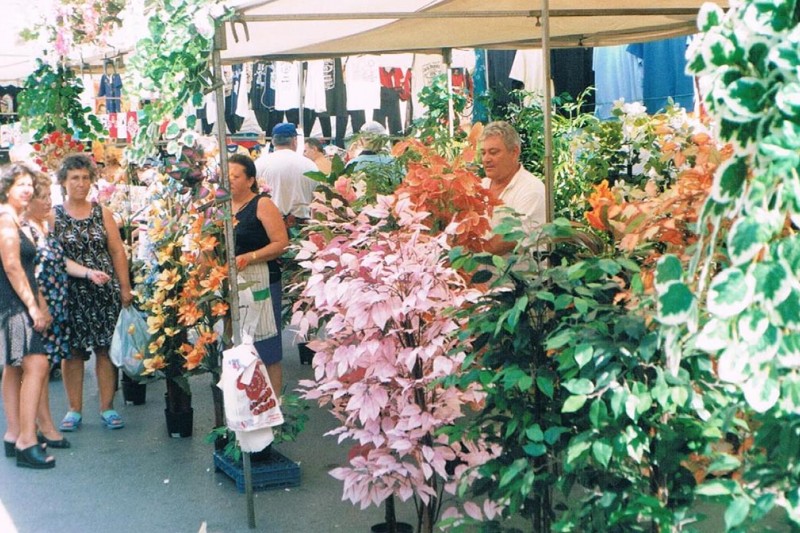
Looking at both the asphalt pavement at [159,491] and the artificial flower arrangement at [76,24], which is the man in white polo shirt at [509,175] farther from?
the artificial flower arrangement at [76,24]

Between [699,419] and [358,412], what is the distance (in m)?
1.65

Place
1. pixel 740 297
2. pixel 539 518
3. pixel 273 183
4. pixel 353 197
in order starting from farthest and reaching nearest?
pixel 273 183 < pixel 353 197 < pixel 539 518 < pixel 740 297

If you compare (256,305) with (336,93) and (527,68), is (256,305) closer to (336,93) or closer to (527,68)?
(527,68)

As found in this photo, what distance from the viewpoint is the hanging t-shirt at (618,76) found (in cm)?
971

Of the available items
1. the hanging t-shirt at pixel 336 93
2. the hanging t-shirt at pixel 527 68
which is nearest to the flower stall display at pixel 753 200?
the hanging t-shirt at pixel 527 68

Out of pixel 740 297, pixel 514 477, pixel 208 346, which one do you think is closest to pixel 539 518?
pixel 514 477

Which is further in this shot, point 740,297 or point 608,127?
point 608,127

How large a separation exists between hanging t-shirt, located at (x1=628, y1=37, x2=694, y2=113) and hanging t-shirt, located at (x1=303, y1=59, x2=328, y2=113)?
5617mm

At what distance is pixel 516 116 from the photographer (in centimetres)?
921

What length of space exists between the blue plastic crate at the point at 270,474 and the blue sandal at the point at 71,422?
1782 mm

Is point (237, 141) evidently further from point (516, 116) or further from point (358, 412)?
point (358, 412)

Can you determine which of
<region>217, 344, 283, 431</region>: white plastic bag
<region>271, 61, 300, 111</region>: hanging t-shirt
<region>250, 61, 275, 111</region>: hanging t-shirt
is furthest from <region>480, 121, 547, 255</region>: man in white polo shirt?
<region>250, 61, 275, 111</region>: hanging t-shirt

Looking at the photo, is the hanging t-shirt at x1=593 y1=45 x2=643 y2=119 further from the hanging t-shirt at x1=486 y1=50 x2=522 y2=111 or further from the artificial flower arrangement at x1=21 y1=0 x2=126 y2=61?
the artificial flower arrangement at x1=21 y1=0 x2=126 y2=61

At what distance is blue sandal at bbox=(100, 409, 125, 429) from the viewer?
289 inches
